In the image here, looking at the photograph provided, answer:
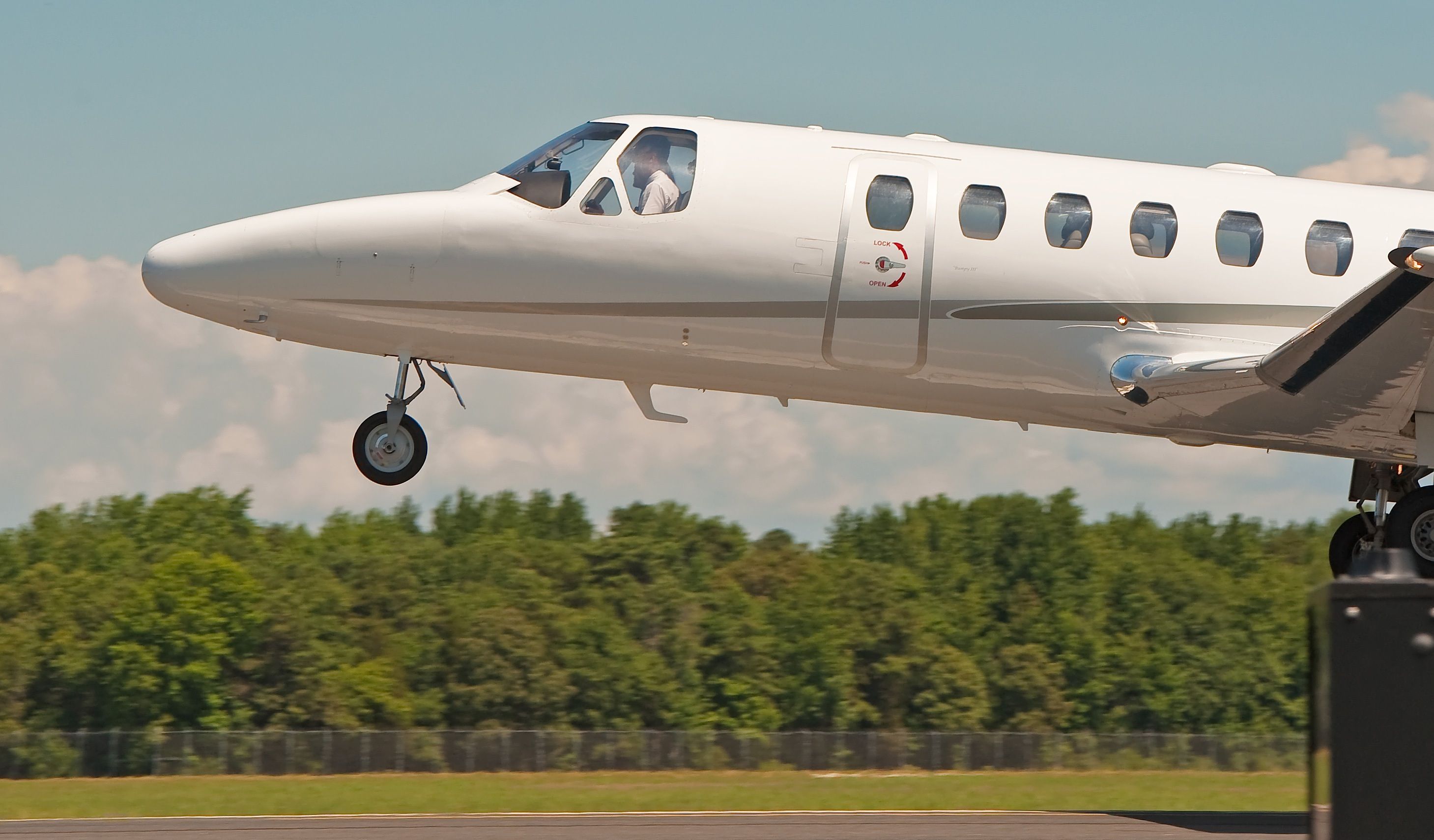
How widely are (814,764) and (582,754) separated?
22.0 ft

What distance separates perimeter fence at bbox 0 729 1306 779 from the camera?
141 ft

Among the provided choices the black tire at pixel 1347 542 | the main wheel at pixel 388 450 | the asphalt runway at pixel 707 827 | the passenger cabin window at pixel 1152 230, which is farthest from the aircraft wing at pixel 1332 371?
the main wheel at pixel 388 450

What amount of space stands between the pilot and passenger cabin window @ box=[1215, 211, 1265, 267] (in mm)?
4874

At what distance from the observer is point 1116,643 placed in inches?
2630

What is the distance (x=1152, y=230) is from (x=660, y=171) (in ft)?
14.5

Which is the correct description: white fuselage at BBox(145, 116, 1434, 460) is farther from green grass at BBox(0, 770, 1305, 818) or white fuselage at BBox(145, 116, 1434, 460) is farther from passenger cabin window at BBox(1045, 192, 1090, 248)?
green grass at BBox(0, 770, 1305, 818)

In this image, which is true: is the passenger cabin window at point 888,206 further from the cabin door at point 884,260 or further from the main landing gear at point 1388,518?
the main landing gear at point 1388,518

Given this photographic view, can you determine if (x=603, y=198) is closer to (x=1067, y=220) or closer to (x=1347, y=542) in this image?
(x=1067, y=220)

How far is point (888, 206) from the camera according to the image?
13.9 m

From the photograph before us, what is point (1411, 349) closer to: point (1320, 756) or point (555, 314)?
point (555, 314)

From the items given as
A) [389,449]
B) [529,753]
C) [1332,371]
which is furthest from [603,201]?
[529,753]

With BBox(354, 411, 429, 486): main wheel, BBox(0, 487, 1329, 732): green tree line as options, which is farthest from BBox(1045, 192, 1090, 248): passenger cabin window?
BBox(0, 487, 1329, 732): green tree line

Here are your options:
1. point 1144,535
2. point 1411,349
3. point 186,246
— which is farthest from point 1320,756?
point 1144,535

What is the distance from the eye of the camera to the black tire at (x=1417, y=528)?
14.8m
